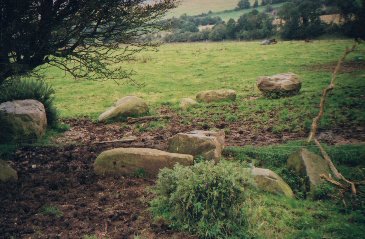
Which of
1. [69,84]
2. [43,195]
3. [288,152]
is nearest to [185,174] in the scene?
[43,195]

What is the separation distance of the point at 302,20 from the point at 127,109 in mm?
56983

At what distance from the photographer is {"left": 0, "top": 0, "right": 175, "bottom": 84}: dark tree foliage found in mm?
8953

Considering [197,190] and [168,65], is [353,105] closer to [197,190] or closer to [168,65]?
[197,190]

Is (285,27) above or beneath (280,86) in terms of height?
above

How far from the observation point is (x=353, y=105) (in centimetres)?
1555

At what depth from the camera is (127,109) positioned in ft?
56.1

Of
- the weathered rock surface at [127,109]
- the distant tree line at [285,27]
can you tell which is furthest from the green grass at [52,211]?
the distant tree line at [285,27]

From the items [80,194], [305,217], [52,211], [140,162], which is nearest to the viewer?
[305,217]

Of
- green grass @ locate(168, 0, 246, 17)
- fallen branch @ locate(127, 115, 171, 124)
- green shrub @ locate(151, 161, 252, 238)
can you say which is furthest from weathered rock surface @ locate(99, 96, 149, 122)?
green grass @ locate(168, 0, 246, 17)

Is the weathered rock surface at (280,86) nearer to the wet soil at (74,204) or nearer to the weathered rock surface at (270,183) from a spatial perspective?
the weathered rock surface at (270,183)

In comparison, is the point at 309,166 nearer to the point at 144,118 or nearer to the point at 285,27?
the point at 144,118

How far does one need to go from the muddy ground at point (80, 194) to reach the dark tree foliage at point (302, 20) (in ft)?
174

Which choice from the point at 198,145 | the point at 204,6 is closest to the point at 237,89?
Answer: the point at 198,145

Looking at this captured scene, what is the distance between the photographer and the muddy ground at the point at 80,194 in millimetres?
7344
